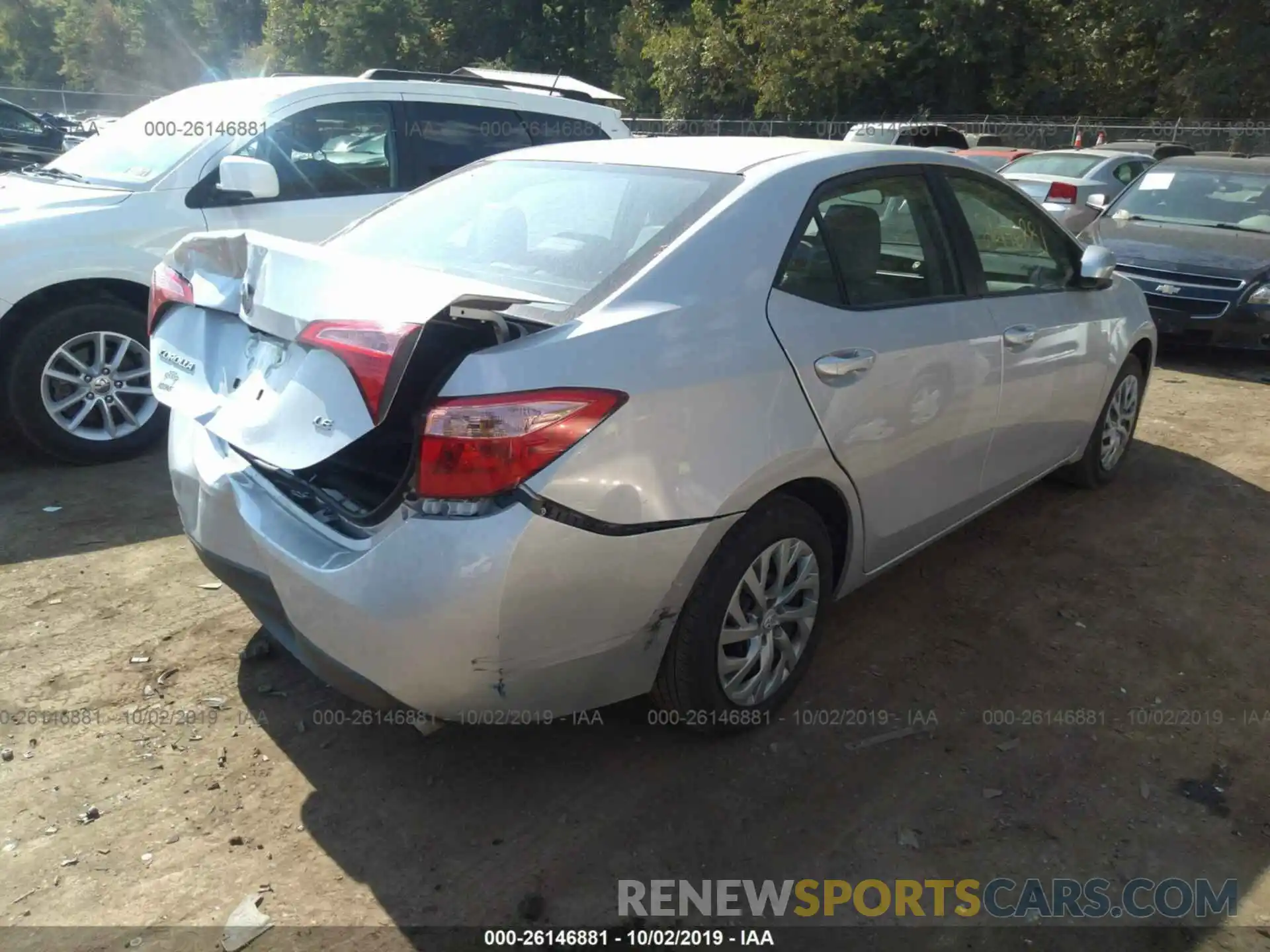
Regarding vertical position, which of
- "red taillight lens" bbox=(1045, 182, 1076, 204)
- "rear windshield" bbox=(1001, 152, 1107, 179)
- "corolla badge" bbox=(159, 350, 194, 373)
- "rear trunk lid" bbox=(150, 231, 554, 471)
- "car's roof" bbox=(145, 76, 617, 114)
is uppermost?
"car's roof" bbox=(145, 76, 617, 114)

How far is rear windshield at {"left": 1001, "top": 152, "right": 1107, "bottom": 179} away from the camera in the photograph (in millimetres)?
12891

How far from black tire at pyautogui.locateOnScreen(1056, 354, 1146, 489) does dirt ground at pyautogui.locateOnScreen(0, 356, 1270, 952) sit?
0.89 metres

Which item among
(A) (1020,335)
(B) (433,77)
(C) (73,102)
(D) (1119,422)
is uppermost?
(B) (433,77)

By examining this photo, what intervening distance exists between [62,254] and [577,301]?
350cm

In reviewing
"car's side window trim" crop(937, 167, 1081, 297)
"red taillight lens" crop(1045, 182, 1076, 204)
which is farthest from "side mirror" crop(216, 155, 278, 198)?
"red taillight lens" crop(1045, 182, 1076, 204)

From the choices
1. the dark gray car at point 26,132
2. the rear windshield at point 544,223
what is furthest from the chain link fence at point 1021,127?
the rear windshield at point 544,223

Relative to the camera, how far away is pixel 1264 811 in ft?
9.27

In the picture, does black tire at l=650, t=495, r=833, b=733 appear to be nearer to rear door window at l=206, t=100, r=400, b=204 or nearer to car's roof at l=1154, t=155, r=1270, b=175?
rear door window at l=206, t=100, r=400, b=204

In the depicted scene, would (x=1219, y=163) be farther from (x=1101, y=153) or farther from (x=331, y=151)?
(x=331, y=151)

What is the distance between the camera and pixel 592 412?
2.35 meters

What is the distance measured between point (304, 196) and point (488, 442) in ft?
13.0

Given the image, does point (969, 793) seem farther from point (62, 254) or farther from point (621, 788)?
point (62, 254)

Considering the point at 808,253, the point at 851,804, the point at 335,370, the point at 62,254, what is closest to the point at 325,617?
the point at 335,370

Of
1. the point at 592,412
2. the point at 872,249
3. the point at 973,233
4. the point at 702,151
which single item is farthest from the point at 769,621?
the point at 973,233
